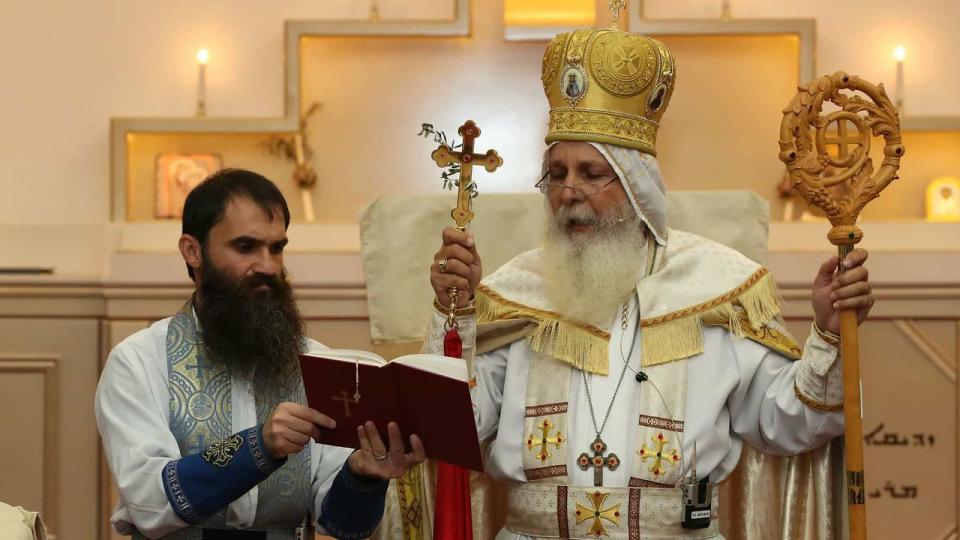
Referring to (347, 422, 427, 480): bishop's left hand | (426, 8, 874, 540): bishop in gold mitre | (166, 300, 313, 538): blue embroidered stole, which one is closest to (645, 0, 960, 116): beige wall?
(426, 8, 874, 540): bishop in gold mitre

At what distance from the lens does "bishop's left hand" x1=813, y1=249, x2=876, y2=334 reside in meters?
3.79

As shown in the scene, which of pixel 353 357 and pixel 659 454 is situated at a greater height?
pixel 353 357

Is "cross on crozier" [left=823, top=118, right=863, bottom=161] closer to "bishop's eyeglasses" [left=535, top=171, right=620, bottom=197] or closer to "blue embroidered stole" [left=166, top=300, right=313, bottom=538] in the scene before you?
"bishop's eyeglasses" [left=535, top=171, right=620, bottom=197]

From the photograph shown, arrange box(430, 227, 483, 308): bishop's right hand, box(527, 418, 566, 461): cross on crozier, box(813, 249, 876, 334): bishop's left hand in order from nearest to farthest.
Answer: box(813, 249, 876, 334): bishop's left hand, box(430, 227, 483, 308): bishop's right hand, box(527, 418, 566, 461): cross on crozier

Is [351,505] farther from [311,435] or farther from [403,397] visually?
[403,397]

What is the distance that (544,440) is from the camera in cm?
414

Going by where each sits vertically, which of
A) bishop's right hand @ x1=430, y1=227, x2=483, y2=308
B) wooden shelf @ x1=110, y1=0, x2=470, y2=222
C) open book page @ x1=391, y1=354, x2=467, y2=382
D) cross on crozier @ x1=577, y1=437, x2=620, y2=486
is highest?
wooden shelf @ x1=110, y1=0, x2=470, y2=222

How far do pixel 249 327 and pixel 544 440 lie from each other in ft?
3.04

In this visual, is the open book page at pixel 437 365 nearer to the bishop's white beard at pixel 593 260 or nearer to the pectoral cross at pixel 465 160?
the pectoral cross at pixel 465 160

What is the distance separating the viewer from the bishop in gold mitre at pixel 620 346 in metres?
4.04

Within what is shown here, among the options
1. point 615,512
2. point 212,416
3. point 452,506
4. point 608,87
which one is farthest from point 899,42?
point 212,416

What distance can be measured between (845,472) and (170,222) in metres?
3.46

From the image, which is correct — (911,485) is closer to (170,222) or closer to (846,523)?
(846,523)

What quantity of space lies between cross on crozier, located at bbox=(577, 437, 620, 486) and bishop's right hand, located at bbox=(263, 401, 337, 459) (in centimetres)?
89
